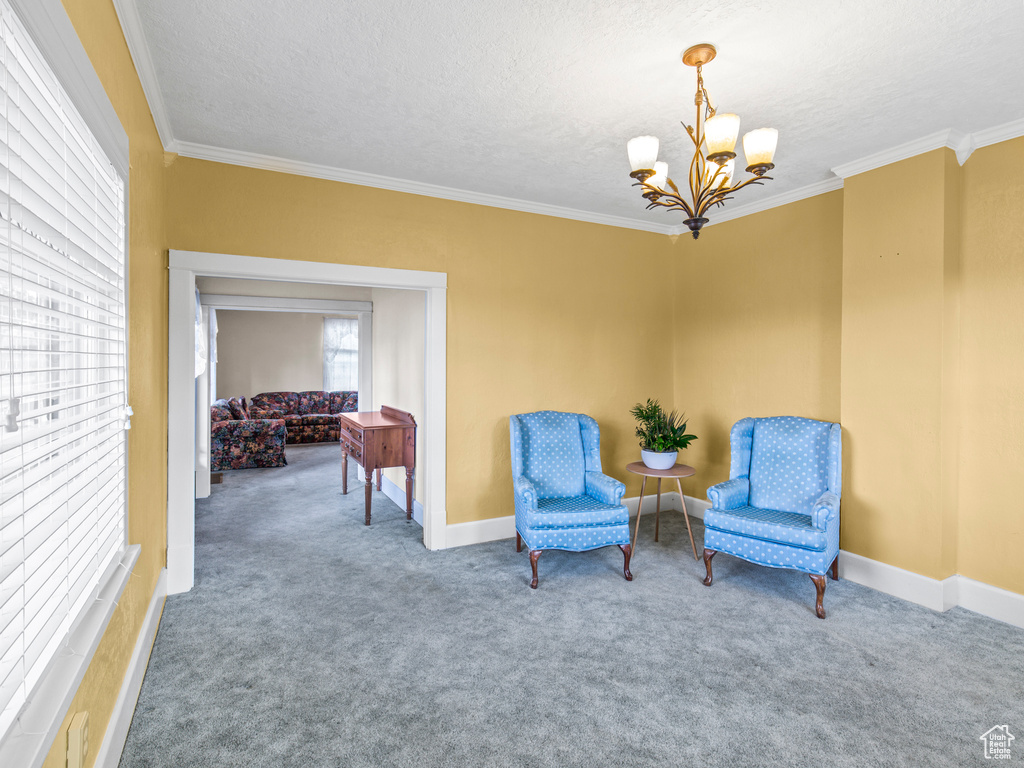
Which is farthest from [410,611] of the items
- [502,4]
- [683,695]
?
[502,4]

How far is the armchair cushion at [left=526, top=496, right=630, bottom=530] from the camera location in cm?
325

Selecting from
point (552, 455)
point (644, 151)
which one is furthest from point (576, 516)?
point (644, 151)

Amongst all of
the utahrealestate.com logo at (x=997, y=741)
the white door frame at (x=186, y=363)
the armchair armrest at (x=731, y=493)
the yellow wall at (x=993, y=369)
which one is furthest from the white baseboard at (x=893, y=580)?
the white door frame at (x=186, y=363)

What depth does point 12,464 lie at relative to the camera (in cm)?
96

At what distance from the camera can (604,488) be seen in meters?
3.55

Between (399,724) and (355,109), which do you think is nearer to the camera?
(399,724)

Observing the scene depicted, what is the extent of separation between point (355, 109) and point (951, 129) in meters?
3.01

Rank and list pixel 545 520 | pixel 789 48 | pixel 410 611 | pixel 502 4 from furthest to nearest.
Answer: pixel 545 520
pixel 410 611
pixel 789 48
pixel 502 4

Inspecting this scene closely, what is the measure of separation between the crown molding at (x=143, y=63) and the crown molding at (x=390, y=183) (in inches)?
8.7

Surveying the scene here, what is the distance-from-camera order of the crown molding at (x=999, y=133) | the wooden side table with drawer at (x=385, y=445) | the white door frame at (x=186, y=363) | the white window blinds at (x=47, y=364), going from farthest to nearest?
the wooden side table with drawer at (x=385, y=445), the white door frame at (x=186, y=363), the crown molding at (x=999, y=133), the white window blinds at (x=47, y=364)

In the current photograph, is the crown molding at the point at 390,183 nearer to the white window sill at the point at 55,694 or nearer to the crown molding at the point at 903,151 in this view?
the crown molding at the point at 903,151

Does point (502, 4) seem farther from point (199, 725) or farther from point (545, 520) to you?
point (199, 725)

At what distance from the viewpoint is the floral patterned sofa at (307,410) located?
27.9 ft

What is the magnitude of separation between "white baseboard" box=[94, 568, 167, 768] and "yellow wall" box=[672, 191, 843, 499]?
387 cm
